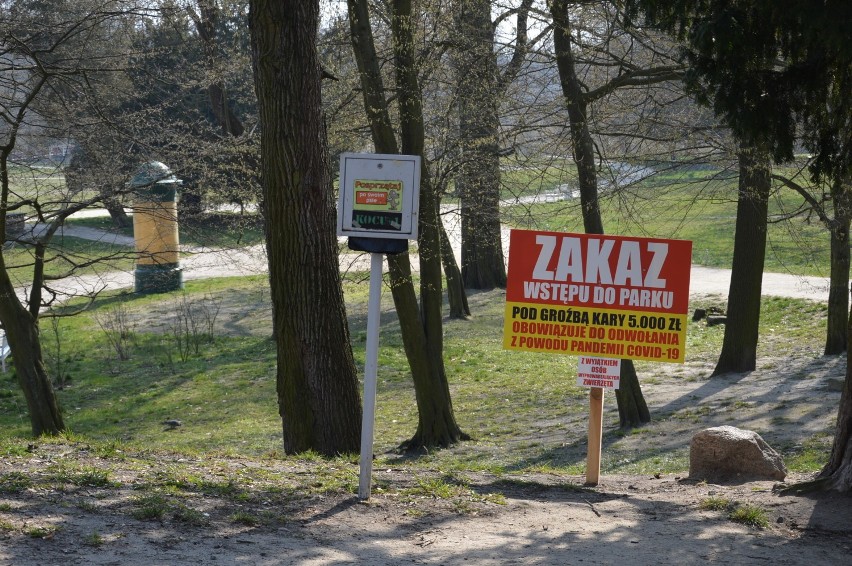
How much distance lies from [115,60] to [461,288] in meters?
11.5

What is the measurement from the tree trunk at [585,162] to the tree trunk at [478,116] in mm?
988

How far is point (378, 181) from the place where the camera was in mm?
5793

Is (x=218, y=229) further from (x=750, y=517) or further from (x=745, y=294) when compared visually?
(x=750, y=517)

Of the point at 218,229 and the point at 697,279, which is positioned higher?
the point at 218,229

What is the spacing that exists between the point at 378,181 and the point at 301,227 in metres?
2.87

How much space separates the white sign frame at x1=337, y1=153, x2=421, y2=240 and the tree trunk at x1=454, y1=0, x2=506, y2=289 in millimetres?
7713

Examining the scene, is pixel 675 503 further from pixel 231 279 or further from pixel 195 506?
pixel 231 279

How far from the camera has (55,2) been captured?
1266 cm

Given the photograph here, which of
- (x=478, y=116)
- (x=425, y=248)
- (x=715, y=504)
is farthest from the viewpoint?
(x=478, y=116)

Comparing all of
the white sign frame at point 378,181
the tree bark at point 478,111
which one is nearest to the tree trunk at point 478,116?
the tree bark at point 478,111

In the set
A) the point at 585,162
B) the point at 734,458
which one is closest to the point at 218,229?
the point at 585,162

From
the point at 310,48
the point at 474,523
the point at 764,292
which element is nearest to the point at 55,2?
the point at 310,48

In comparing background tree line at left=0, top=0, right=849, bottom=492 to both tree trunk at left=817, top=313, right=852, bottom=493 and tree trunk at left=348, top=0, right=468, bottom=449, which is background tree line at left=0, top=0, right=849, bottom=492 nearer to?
tree trunk at left=348, top=0, right=468, bottom=449

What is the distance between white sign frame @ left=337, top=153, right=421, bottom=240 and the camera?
5.75 m
